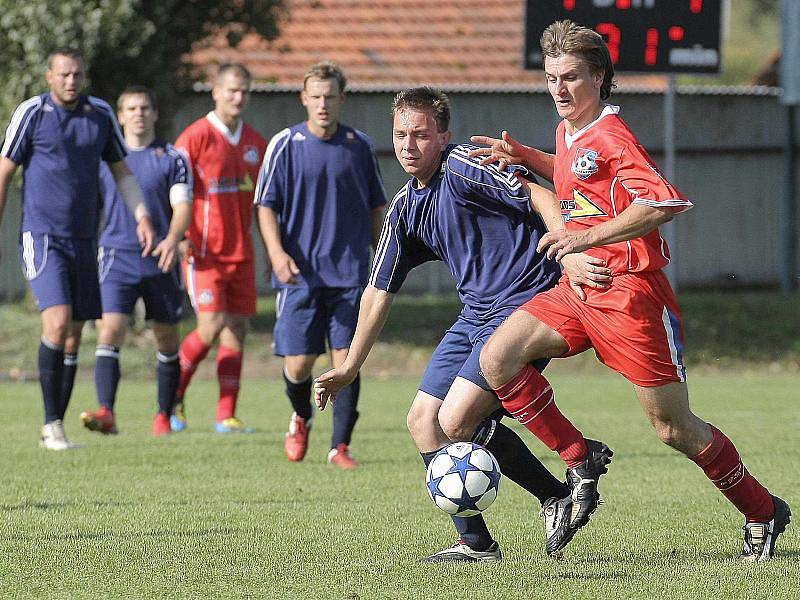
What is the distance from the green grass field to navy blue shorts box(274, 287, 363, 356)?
0.72 meters

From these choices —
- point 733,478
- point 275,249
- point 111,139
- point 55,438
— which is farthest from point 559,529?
point 111,139

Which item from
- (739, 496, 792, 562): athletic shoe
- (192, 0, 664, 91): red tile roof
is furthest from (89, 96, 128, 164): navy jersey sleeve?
(192, 0, 664, 91): red tile roof

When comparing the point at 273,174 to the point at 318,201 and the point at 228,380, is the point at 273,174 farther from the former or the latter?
the point at 228,380

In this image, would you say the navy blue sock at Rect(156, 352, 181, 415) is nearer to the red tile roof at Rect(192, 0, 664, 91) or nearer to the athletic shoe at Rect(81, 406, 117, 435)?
the athletic shoe at Rect(81, 406, 117, 435)

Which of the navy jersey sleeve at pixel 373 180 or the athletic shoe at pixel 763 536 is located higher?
the navy jersey sleeve at pixel 373 180

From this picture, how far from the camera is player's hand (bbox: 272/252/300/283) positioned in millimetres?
8344

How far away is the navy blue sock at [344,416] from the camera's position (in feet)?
27.5

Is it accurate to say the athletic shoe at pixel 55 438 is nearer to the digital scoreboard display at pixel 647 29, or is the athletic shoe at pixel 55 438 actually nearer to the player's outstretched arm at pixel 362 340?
the player's outstretched arm at pixel 362 340

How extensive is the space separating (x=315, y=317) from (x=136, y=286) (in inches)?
80.6

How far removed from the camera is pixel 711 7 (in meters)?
15.7

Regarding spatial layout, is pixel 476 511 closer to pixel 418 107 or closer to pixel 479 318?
pixel 479 318

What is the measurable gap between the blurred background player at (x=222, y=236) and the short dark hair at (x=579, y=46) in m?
4.90

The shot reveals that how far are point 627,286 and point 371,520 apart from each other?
1.80m

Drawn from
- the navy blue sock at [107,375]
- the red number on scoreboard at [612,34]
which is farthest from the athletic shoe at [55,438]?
the red number on scoreboard at [612,34]
